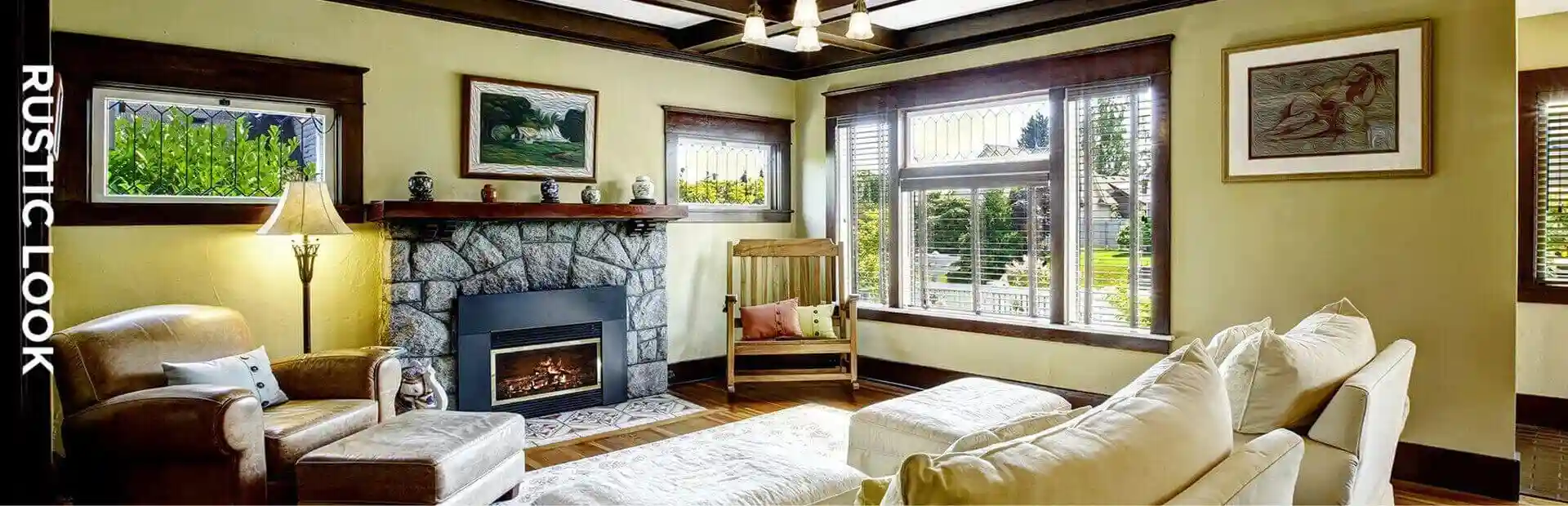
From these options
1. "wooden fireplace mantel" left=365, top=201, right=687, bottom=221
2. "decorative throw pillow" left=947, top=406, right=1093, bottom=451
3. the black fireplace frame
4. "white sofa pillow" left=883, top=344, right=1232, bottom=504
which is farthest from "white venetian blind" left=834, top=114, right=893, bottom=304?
"white sofa pillow" left=883, top=344, right=1232, bottom=504

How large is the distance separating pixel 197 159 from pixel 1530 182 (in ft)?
23.1

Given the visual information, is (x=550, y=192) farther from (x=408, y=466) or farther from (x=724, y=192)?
(x=408, y=466)

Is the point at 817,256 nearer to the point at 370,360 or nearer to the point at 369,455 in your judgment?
the point at 370,360

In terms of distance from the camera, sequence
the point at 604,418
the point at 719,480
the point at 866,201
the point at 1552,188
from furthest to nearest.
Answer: the point at 866,201, the point at 604,418, the point at 1552,188, the point at 719,480

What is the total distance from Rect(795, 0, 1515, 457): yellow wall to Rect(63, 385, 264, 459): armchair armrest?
13.4 feet

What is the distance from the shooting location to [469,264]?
15.5 ft

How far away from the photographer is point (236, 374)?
334 centimetres

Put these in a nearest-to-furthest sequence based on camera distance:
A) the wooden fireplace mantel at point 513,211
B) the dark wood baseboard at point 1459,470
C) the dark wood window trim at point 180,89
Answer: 1. the dark wood baseboard at point 1459,470
2. the dark wood window trim at point 180,89
3. the wooden fireplace mantel at point 513,211

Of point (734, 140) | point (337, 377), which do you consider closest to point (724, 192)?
point (734, 140)

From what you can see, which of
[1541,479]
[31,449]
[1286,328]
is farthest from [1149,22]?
[31,449]

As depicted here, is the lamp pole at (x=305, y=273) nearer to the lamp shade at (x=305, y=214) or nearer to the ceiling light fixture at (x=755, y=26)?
the lamp shade at (x=305, y=214)

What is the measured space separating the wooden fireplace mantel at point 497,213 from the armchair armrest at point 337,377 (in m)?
0.90

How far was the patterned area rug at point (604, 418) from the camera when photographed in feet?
14.9

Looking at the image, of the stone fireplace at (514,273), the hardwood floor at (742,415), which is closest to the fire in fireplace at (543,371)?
the stone fireplace at (514,273)
